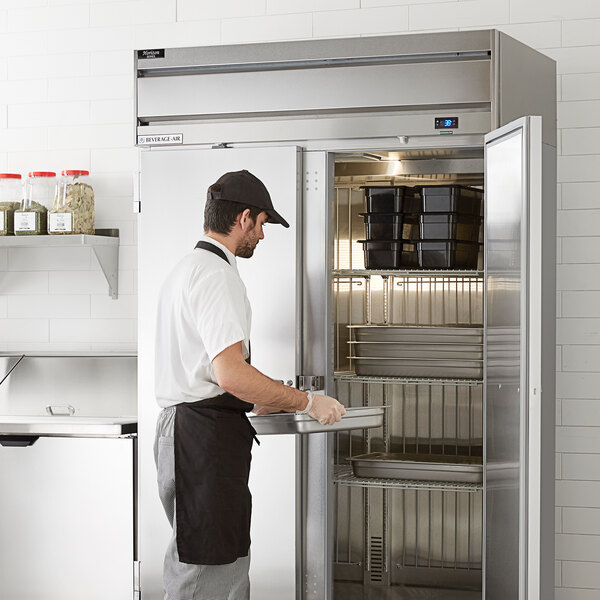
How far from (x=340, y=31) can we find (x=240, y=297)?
5.38 feet

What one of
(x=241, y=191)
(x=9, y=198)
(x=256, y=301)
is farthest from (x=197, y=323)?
(x=9, y=198)

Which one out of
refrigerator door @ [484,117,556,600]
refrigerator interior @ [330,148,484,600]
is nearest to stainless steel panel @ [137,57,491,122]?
refrigerator door @ [484,117,556,600]

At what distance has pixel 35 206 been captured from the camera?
365 centimetres

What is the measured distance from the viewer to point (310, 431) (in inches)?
101

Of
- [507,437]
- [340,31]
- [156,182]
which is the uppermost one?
[340,31]

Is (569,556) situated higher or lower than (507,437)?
lower

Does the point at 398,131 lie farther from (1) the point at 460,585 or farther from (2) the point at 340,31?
(1) the point at 460,585

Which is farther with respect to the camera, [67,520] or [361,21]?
[361,21]

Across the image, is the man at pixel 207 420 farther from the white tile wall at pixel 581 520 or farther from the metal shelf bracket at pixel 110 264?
the white tile wall at pixel 581 520

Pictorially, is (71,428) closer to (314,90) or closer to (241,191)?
(241,191)

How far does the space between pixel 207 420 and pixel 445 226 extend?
1.24 meters

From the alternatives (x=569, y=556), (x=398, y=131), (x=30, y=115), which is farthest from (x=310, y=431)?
(x=30, y=115)

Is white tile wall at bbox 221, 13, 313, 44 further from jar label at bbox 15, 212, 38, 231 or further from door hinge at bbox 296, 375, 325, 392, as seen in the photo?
door hinge at bbox 296, 375, 325, 392

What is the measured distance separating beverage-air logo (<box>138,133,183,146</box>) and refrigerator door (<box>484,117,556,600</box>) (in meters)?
1.09
